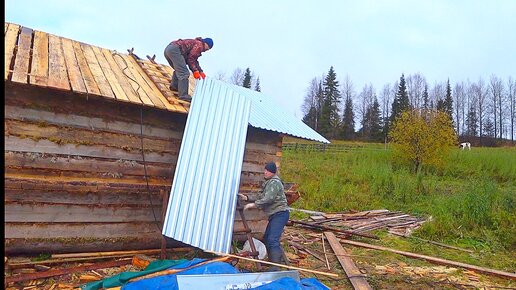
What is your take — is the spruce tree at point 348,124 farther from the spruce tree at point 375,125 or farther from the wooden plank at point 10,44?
the wooden plank at point 10,44

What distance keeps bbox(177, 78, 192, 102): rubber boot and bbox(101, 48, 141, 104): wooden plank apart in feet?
2.85

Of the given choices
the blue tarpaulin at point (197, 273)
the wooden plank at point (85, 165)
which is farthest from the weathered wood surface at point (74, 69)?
the blue tarpaulin at point (197, 273)

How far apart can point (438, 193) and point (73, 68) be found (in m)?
16.7

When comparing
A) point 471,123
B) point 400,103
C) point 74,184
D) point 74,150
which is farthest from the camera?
point 471,123

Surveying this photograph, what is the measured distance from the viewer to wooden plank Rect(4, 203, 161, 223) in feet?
19.6

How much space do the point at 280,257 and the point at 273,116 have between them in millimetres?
3112

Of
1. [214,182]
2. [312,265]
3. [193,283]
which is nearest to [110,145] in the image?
[214,182]

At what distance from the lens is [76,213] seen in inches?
252

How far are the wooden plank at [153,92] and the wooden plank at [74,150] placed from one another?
3.01 ft

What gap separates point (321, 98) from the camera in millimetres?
65312

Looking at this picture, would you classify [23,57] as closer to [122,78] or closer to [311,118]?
[122,78]

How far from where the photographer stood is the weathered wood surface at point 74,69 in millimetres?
5887

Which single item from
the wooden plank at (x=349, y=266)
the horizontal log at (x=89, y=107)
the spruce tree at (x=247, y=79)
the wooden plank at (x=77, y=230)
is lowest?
the wooden plank at (x=349, y=266)

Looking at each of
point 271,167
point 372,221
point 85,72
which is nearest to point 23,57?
point 85,72
